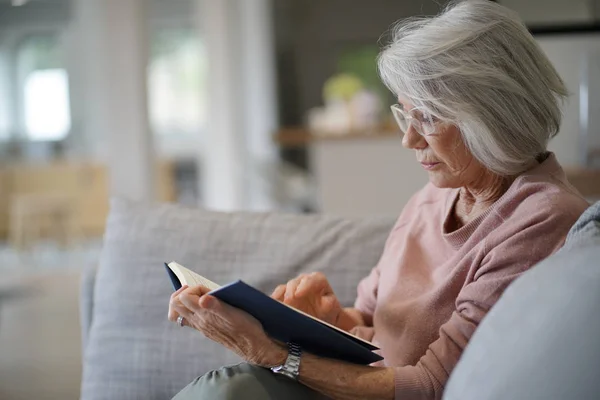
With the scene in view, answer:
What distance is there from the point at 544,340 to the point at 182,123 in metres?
9.23

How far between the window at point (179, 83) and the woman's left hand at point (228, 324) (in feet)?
28.6

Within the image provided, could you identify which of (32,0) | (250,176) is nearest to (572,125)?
(250,176)

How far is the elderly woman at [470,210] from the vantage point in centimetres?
128

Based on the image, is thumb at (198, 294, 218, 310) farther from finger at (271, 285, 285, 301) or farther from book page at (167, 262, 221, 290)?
finger at (271, 285, 285, 301)

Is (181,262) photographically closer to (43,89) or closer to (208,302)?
(208,302)

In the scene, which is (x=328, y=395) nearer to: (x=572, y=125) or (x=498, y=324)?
(x=498, y=324)

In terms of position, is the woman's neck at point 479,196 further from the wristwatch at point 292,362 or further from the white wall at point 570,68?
the white wall at point 570,68

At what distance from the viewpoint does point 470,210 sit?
4.86 ft

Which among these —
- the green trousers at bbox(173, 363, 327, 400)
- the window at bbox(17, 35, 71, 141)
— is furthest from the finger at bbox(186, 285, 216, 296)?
the window at bbox(17, 35, 71, 141)

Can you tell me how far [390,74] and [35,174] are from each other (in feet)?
21.8

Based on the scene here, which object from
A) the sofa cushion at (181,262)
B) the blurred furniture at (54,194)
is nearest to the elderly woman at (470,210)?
the sofa cushion at (181,262)

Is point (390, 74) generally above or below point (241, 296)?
above

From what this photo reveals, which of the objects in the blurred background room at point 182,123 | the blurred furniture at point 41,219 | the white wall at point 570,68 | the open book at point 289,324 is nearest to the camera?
the open book at point 289,324

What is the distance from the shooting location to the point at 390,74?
142 centimetres
